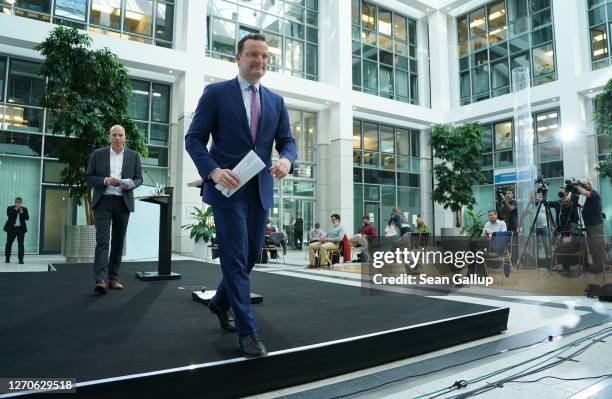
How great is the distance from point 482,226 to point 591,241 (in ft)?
6.54

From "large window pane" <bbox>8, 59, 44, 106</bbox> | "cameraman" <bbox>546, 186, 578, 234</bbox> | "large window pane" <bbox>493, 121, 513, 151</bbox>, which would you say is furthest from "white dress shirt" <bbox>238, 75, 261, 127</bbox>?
"large window pane" <bbox>493, 121, 513, 151</bbox>

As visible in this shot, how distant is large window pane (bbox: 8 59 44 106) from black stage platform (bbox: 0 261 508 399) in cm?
1085

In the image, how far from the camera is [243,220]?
6.80ft

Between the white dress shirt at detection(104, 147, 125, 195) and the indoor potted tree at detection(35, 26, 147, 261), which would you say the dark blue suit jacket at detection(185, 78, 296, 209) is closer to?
the white dress shirt at detection(104, 147, 125, 195)

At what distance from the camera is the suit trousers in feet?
6.48

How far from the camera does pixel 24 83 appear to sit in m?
12.3

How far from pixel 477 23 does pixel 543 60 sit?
391 cm

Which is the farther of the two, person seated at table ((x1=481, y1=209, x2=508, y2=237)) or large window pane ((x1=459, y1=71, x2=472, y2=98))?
large window pane ((x1=459, y1=71, x2=472, y2=98))

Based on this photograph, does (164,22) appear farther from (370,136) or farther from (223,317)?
(223,317)

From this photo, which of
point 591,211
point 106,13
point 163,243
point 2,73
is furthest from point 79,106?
point 591,211

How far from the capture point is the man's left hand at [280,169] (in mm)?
2019

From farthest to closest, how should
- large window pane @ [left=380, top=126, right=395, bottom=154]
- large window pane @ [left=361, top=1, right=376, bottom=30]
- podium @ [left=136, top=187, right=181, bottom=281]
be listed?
large window pane @ [left=380, top=126, right=395, bottom=154] → large window pane @ [left=361, top=1, right=376, bottom=30] → podium @ [left=136, top=187, right=181, bottom=281]

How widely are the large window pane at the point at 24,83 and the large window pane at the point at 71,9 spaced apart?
187 centimetres

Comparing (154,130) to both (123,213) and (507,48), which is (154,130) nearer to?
(123,213)
